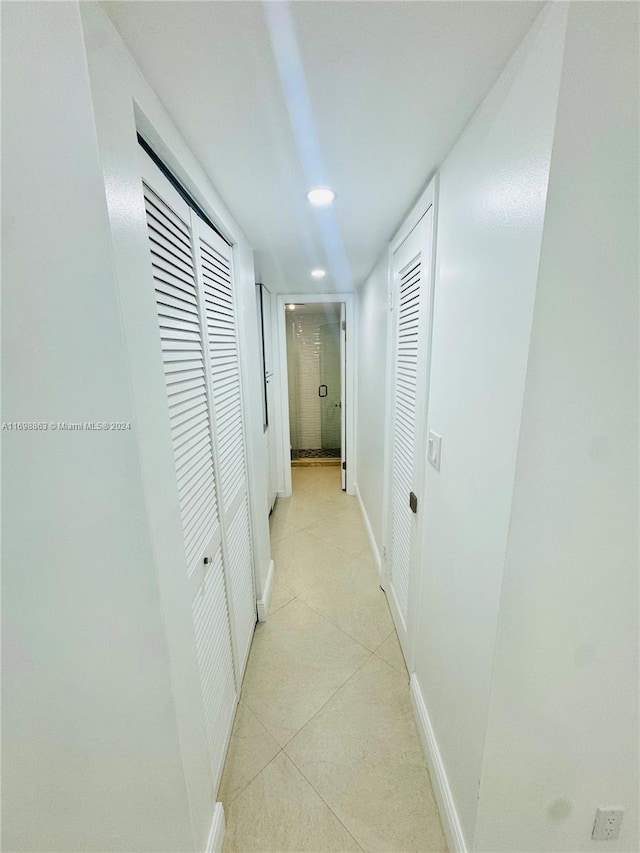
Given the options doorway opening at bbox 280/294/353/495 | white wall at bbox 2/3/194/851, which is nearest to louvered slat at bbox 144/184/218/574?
white wall at bbox 2/3/194/851

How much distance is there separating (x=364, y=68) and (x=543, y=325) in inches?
25.5

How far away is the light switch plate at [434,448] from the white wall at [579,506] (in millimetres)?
469

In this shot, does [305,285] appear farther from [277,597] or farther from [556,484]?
[556,484]

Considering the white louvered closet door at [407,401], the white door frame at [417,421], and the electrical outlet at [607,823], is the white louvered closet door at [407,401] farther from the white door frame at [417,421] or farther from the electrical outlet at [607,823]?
the electrical outlet at [607,823]

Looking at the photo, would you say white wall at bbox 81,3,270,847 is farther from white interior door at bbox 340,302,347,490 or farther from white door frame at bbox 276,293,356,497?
white interior door at bbox 340,302,347,490

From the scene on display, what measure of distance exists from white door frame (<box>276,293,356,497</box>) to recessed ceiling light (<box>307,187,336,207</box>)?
200 centimetres

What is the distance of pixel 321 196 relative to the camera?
1.21 metres

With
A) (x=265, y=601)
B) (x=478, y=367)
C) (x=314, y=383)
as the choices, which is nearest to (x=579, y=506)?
(x=478, y=367)

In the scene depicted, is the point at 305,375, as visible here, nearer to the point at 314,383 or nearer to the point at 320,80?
the point at 314,383

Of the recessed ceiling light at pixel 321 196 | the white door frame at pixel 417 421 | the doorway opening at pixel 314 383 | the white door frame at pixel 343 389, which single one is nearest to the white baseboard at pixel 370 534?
the white door frame at pixel 417 421

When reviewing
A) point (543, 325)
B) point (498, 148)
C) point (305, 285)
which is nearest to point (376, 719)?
point (543, 325)

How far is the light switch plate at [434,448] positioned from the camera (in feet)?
3.81

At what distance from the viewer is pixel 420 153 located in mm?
999

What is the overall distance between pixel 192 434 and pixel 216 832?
123 cm
